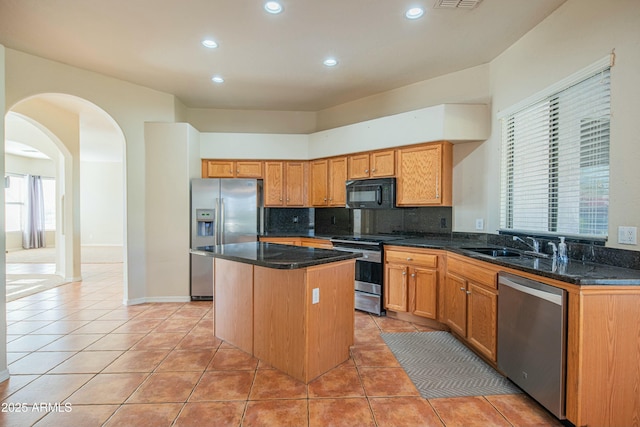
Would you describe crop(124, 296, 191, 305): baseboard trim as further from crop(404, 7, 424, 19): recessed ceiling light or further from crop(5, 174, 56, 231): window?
crop(5, 174, 56, 231): window

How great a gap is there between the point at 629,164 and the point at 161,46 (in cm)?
393

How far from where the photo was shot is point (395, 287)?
3521mm

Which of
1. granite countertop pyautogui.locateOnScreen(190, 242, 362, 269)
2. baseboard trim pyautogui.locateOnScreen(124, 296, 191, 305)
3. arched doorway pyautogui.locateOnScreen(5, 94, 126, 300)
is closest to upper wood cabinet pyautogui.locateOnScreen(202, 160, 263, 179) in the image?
arched doorway pyautogui.locateOnScreen(5, 94, 126, 300)

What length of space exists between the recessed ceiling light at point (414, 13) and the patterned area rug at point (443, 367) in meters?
2.87

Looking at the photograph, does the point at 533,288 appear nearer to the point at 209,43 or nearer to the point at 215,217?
the point at 209,43

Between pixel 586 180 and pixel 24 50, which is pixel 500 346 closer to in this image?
pixel 586 180

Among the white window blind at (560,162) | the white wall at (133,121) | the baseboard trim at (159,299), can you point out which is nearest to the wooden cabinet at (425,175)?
the white window blind at (560,162)

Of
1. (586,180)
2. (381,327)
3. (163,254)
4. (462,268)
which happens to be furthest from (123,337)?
(586,180)

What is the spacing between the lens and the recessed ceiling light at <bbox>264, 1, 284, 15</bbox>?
7.89 feet

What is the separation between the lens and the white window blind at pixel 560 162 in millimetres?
2113

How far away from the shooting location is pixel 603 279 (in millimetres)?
1624

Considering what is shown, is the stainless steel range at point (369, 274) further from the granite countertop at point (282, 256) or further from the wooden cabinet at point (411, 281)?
the granite countertop at point (282, 256)

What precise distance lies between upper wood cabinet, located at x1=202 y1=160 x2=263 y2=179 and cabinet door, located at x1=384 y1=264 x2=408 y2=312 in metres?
2.54

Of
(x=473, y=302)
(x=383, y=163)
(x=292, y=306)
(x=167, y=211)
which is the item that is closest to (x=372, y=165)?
(x=383, y=163)
